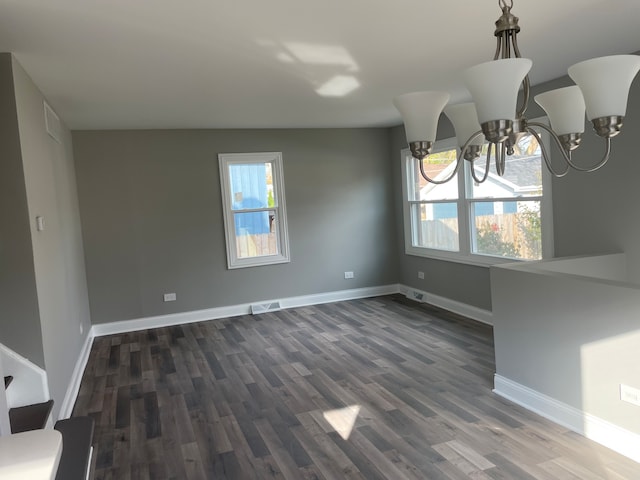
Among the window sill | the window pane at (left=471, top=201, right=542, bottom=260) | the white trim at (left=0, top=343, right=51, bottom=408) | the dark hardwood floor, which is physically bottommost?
the dark hardwood floor

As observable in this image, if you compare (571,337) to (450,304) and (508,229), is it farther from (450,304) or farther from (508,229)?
(450,304)

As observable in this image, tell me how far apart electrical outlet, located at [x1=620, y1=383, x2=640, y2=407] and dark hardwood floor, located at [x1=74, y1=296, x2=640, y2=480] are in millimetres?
317

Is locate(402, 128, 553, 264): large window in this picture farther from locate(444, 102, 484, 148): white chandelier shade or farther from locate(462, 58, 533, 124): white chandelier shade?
locate(462, 58, 533, 124): white chandelier shade

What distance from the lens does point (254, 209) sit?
6277 millimetres

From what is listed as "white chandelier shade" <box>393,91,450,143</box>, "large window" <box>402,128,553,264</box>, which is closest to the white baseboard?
"large window" <box>402,128,553,264</box>

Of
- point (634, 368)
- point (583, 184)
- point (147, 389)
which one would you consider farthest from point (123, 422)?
point (583, 184)

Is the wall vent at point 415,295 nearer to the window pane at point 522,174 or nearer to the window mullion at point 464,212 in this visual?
the window mullion at point 464,212

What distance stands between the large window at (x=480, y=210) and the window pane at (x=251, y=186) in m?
1.86

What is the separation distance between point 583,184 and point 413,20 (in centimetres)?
229

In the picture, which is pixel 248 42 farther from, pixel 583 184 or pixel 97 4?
pixel 583 184

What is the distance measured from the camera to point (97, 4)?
7.35 ft

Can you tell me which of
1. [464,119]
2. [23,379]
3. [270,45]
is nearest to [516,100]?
[464,119]

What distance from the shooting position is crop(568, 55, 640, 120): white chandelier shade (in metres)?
1.54

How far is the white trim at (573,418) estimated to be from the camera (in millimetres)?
2521
